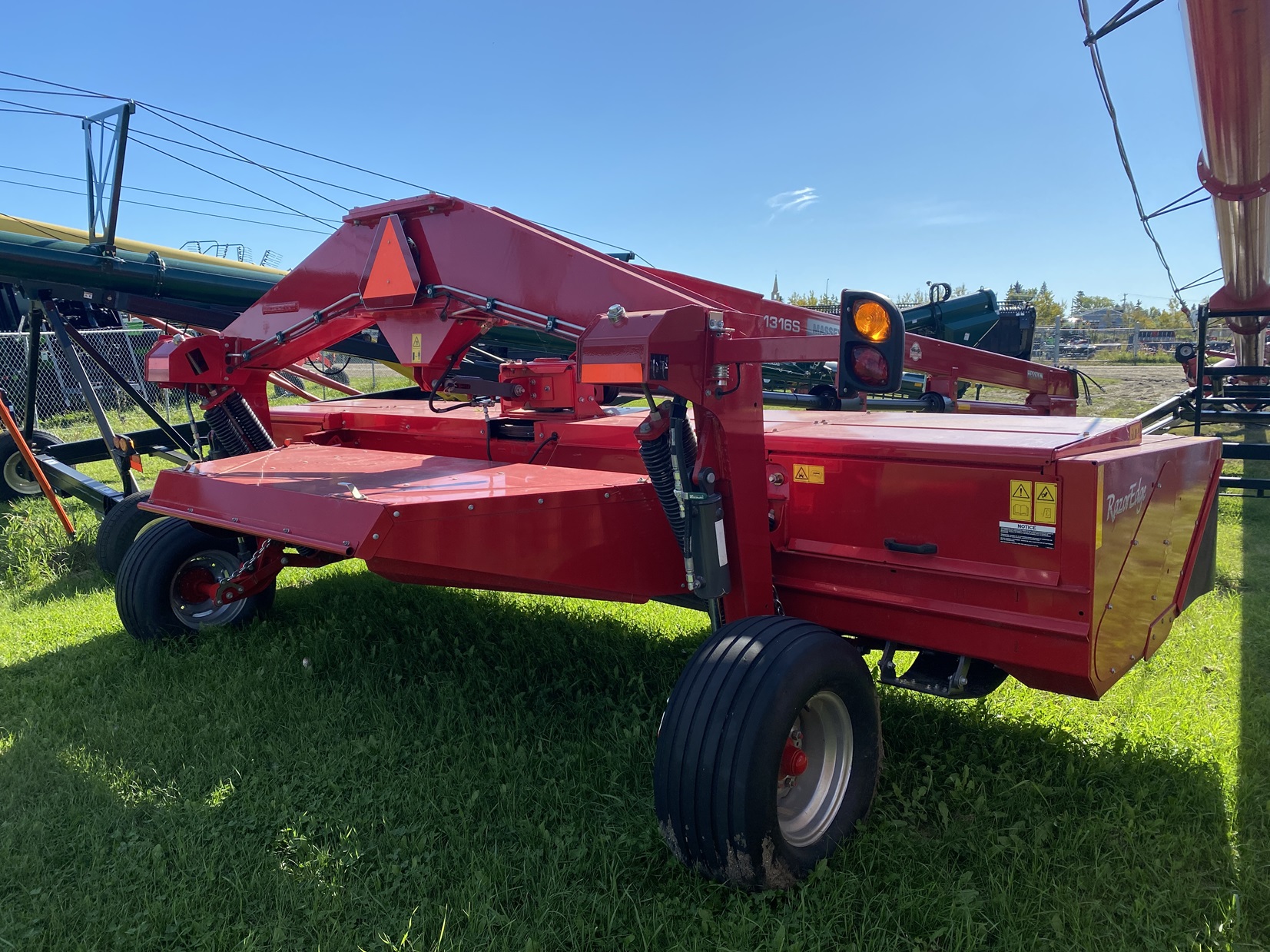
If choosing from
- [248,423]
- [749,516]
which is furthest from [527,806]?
[248,423]

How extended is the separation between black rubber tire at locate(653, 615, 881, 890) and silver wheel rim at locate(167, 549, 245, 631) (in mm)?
2983

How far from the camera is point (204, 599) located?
15.3 feet

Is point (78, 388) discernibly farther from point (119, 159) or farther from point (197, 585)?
point (197, 585)

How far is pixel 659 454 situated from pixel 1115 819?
196cm

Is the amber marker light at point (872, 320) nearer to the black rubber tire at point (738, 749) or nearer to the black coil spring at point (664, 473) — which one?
the black coil spring at point (664, 473)

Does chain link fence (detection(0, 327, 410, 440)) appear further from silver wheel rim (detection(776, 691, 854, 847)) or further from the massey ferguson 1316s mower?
silver wheel rim (detection(776, 691, 854, 847))

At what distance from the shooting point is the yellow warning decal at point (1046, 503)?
2664 millimetres

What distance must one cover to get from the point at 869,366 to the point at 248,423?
3051 mm

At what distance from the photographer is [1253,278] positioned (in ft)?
26.2

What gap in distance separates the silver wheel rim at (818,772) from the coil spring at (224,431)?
9.66ft

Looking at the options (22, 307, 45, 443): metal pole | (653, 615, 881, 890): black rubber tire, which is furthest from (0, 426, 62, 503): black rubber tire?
(653, 615, 881, 890): black rubber tire

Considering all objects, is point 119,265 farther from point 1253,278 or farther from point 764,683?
point 1253,278

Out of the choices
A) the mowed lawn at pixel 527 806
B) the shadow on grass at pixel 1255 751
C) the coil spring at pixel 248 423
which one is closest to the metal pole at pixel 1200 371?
the shadow on grass at pixel 1255 751

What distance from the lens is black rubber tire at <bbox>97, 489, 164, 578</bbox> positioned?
5641 millimetres
